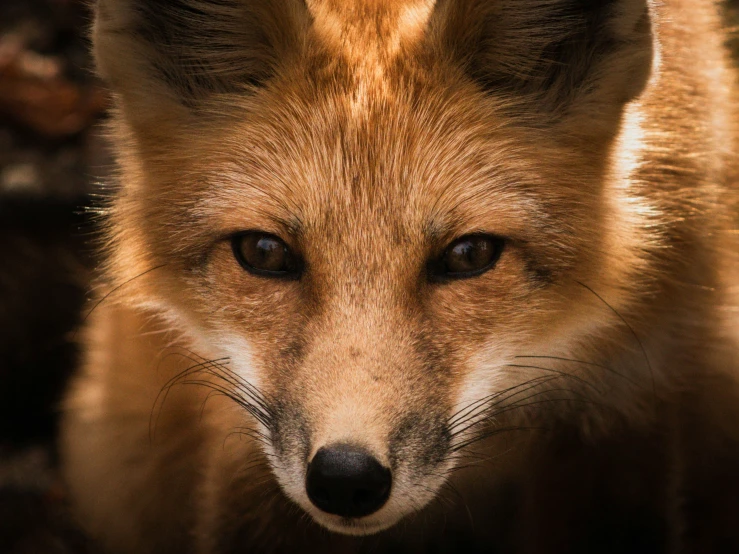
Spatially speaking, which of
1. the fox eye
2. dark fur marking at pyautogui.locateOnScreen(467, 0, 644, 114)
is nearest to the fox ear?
dark fur marking at pyautogui.locateOnScreen(467, 0, 644, 114)

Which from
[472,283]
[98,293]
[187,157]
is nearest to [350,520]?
[472,283]

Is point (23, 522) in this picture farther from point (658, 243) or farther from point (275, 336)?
point (658, 243)

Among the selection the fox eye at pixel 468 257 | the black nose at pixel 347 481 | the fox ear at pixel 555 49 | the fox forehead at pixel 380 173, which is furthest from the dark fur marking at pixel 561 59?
the black nose at pixel 347 481

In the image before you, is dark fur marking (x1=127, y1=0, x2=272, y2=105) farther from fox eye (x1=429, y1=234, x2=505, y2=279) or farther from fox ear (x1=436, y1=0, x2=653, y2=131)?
fox eye (x1=429, y1=234, x2=505, y2=279)

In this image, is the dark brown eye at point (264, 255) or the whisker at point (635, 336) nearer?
the dark brown eye at point (264, 255)

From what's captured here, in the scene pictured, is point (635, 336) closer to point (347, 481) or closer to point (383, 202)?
point (383, 202)

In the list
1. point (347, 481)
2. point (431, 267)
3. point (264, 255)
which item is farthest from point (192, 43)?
point (347, 481)

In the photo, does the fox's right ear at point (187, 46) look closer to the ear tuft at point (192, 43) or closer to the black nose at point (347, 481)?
the ear tuft at point (192, 43)
